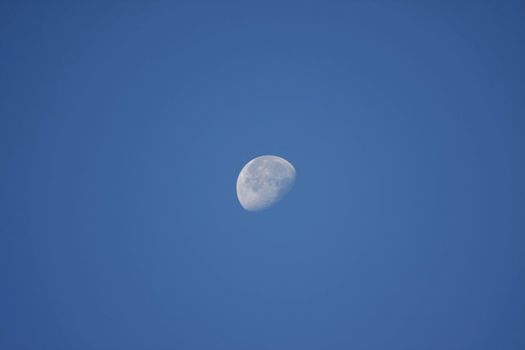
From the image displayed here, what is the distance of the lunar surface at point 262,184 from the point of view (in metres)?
7.75

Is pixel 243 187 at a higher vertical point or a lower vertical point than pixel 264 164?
lower

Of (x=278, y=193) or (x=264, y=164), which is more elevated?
(x=264, y=164)

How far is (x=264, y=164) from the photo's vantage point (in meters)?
8.16

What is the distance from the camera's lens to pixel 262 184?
775cm

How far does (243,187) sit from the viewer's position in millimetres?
7840

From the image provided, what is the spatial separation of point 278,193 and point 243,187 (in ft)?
3.40

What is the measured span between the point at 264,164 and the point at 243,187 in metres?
0.95

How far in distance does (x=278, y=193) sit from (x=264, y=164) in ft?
3.13

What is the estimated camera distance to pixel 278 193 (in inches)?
315

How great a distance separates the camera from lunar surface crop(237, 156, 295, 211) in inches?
305
